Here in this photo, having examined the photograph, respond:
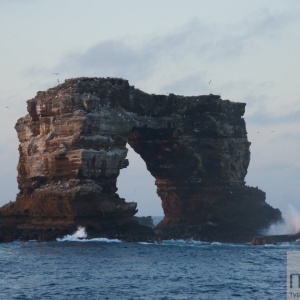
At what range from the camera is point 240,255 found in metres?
103

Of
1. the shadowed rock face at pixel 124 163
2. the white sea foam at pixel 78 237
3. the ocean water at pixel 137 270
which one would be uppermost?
the shadowed rock face at pixel 124 163

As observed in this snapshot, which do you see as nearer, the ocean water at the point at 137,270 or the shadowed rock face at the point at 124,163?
the ocean water at the point at 137,270

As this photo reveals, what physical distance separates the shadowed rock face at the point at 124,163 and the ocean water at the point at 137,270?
4.03 m

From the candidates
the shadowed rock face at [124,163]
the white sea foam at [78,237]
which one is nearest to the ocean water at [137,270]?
the white sea foam at [78,237]

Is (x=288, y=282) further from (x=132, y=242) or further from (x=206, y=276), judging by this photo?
(x=132, y=242)

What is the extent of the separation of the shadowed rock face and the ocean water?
403cm

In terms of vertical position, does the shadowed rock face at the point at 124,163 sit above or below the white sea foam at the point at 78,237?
above

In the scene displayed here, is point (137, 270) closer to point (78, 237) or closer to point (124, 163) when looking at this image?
point (78, 237)

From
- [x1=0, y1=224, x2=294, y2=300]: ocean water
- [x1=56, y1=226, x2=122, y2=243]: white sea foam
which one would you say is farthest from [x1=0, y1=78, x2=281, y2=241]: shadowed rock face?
[x1=0, y1=224, x2=294, y2=300]: ocean water

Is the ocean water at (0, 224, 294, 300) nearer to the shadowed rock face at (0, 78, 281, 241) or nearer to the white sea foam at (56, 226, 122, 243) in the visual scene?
the white sea foam at (56, 226, 122, 243)

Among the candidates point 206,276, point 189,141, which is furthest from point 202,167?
point 206,276

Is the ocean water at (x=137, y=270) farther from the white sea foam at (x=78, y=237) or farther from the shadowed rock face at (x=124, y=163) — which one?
the shadowed rock face at (x=124, y=163)

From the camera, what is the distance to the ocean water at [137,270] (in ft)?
226

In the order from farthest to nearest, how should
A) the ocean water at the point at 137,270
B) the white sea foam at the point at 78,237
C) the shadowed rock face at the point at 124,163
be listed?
the shadowed rock face at the point at 124,163, the white sea foam at the point at 78,237, the ocean water at the point at 137,270
